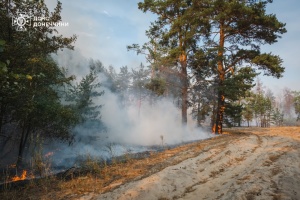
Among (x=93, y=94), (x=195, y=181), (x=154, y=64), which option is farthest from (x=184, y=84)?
(x=195, y=181)

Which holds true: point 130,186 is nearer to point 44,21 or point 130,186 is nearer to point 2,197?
point 2,197

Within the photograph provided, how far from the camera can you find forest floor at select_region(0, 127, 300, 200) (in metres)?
4.44

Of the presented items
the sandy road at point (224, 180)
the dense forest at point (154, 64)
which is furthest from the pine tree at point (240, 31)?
the sandy road at point (224, 180)

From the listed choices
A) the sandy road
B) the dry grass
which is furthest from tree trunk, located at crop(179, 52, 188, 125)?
the dry grass

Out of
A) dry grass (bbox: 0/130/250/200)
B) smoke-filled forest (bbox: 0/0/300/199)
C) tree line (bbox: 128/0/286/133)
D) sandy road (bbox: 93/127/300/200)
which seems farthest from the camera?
tree line (bbox: 128/0/286/133)

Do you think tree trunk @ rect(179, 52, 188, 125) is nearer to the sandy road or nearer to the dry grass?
the sandy road

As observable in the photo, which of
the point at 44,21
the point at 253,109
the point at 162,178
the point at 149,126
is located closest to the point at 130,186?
the point at 162,178

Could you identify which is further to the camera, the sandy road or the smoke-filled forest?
the smoke-filled forest

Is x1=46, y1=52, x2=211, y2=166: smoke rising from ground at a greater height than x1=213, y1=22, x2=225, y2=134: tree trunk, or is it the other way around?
x1=213, y1=22, x2=225, y2=134: tree trunk

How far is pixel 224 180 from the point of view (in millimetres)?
5219

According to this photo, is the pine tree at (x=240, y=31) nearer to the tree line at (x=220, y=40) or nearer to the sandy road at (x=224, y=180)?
the tree line at (x=220, y=40)

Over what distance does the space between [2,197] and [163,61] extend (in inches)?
624

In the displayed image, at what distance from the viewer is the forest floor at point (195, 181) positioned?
4.44 m

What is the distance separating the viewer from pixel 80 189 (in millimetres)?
5219
